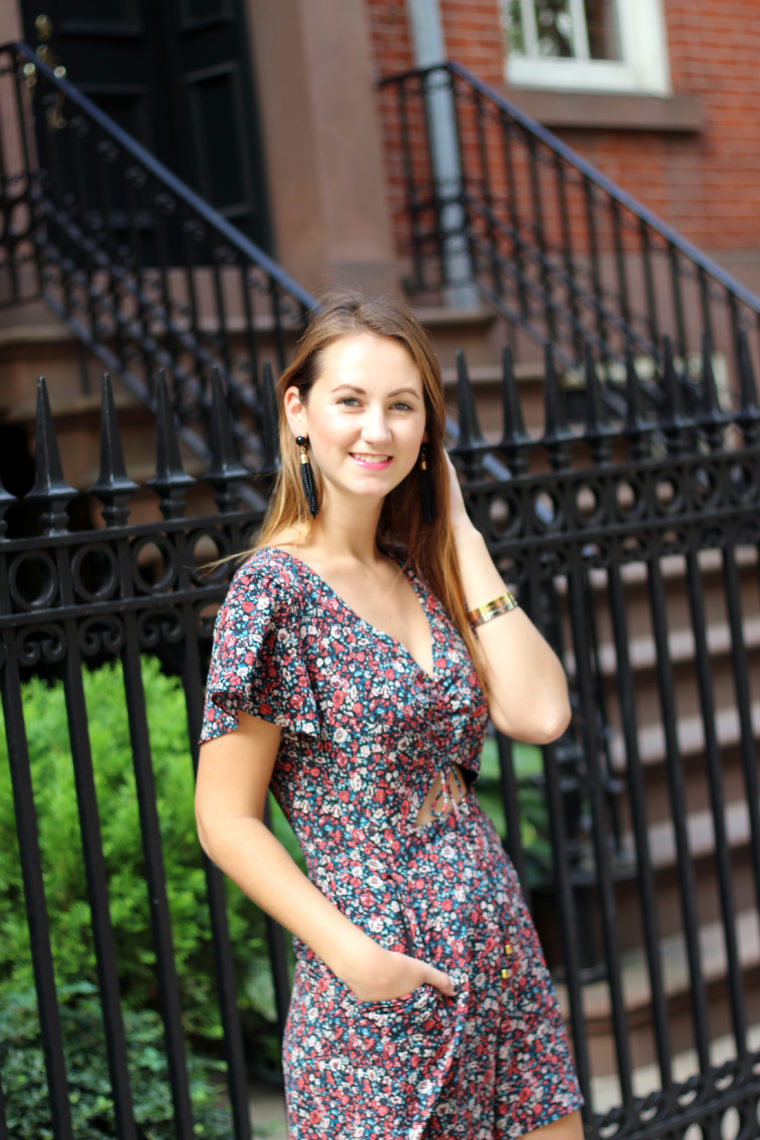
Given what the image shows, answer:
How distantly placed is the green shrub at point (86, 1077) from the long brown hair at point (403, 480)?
1463 mm

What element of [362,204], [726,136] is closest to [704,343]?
[362,204]

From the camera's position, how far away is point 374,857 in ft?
6.46

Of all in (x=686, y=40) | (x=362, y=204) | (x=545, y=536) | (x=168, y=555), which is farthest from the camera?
(x=686, y=40)

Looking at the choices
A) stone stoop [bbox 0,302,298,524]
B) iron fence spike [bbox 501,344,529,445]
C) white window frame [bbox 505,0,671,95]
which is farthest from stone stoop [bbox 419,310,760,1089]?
white window frame [bbox 505,0,671,95]

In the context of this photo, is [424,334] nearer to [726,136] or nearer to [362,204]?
[362,204]

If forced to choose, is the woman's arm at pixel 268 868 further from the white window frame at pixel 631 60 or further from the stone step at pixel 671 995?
the white window frame at pixel 631 60

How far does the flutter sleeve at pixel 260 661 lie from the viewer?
6.16ft

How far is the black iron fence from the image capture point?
242 centimetres

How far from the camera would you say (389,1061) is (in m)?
→ 1.94

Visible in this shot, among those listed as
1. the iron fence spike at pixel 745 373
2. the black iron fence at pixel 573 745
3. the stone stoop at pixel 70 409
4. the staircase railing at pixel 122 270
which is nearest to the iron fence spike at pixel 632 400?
the black iron fence at pixel 573 745

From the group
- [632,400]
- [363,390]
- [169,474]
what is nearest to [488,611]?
[363,390]

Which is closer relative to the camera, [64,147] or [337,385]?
[337,385]

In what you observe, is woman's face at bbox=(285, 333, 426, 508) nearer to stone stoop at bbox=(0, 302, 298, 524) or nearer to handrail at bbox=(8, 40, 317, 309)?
handrail at bbox=(8, 40, 317, 309)

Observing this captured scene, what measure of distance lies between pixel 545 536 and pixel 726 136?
635cm
